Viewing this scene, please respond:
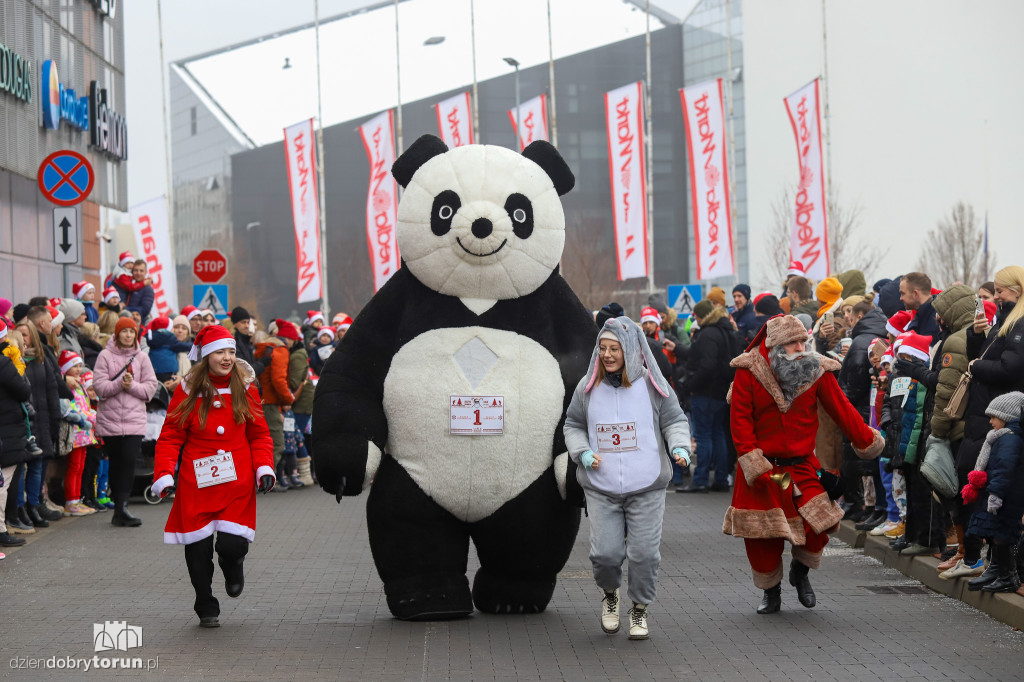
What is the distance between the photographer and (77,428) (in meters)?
12.5

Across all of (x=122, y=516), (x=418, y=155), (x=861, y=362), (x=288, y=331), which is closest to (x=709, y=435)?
(x=861, y=362)

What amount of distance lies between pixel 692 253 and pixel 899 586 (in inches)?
2084

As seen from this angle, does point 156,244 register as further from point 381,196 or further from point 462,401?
point 462,401

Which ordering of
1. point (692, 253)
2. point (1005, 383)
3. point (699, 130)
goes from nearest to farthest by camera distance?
1. point (1005, 383)
2. point (699, 130)
3. point (692, 253)

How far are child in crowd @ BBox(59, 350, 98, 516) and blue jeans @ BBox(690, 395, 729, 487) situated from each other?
6613 mm

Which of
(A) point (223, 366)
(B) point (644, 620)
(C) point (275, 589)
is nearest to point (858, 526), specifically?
(B) point (644, 620)

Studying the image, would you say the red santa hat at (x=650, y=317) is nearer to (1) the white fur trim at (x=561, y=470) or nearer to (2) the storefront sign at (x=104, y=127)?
(1) the white fur trim at (x=561, y=470)

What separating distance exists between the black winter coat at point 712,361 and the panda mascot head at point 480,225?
694cm

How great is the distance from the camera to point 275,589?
919cm

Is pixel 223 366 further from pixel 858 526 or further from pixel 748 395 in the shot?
pixel 858 526

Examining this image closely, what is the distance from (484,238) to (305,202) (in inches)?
919

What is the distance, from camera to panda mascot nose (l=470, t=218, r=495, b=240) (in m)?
7.80

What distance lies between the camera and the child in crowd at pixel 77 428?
489 inches

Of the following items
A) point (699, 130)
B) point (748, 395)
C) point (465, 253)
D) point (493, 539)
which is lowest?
point (493, 539)
